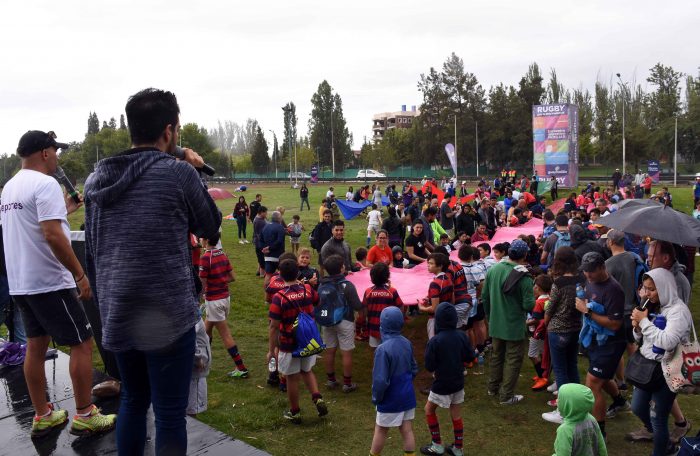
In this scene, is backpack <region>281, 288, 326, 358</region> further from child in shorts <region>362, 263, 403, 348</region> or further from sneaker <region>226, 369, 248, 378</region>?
sneaker <region>226, 369, 248, 378</region>

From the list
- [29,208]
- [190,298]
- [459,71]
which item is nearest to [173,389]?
[190,298]

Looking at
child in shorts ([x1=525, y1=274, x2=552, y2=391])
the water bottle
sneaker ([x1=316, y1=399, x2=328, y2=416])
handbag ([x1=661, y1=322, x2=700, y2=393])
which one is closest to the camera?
handbag ([x1=661, y1=322, x2=700, y2=393])

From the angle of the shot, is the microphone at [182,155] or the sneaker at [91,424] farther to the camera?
the sneaker at [91,424]

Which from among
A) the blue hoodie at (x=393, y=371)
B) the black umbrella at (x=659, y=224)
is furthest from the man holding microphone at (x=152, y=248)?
the black umbrella at (x=659, y=224)

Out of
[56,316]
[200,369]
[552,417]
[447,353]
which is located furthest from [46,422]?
[552,417]

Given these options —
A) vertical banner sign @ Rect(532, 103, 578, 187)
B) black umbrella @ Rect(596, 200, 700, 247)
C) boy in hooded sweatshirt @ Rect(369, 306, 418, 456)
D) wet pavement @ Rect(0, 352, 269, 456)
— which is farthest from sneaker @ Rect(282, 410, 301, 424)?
vertical banner sign @ Rect(532, 103, 578, 187)

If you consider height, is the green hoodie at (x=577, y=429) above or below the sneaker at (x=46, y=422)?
below

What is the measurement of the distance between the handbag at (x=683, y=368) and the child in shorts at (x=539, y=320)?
7.65ft

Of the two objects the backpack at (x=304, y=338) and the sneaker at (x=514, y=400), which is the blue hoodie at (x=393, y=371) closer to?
the backpack at (x=304, y=338)

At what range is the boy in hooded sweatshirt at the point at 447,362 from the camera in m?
4.95

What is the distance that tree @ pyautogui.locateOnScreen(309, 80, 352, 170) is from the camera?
93.3m

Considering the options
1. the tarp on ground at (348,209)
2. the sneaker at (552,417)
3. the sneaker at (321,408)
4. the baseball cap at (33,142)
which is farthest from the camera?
the tarp on ground at (348,209)

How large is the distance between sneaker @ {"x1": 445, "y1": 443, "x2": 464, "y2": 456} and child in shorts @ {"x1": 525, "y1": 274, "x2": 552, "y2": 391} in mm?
2026

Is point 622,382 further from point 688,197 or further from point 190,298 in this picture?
point 688,197
